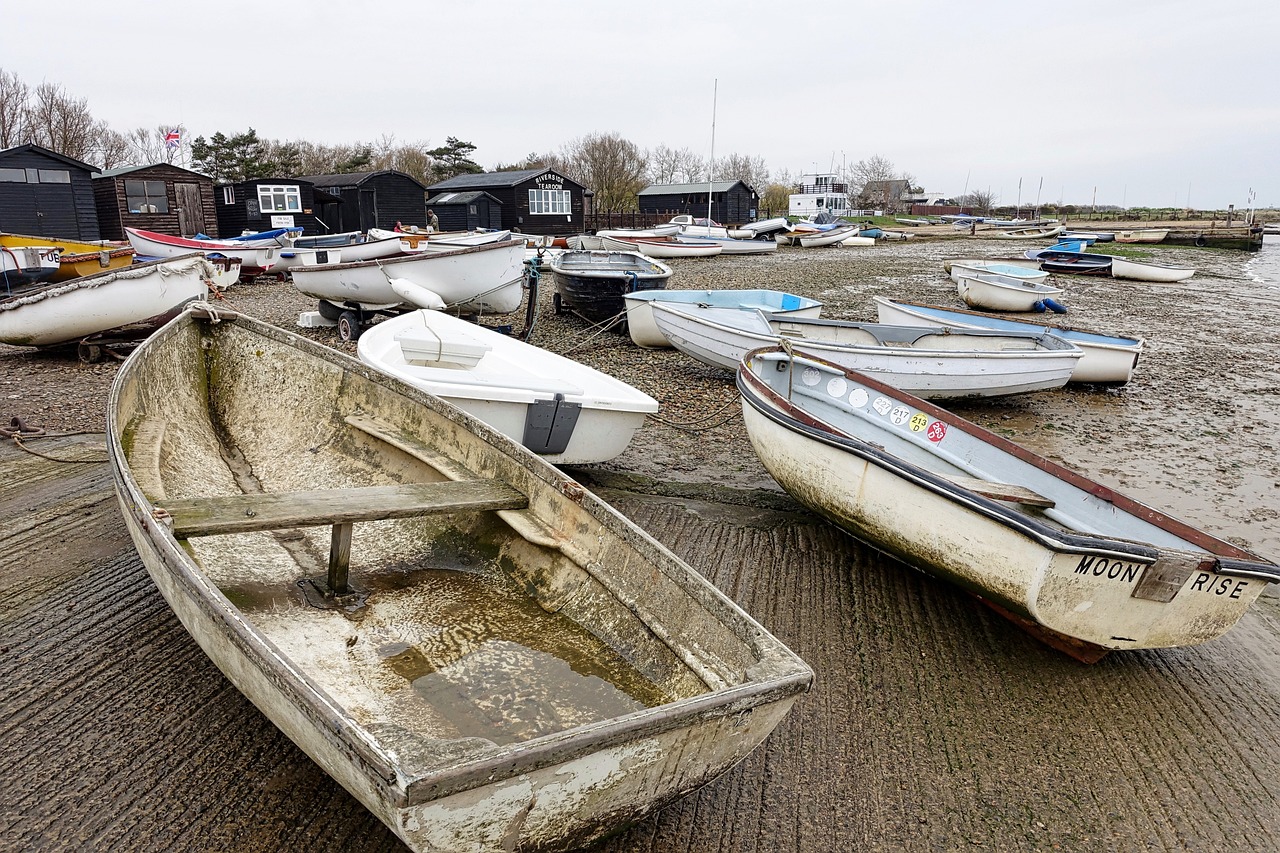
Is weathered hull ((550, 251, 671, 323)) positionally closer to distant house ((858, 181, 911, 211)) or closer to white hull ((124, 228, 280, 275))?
white hull ((124, 228, 280, 275))

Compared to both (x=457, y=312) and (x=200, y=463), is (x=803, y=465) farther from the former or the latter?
(x=457, y=312)

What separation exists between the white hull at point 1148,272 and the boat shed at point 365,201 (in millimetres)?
23134

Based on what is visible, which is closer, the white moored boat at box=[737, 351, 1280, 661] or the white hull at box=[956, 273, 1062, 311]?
the white moored boat at box=[737, 351, 1280, 661]

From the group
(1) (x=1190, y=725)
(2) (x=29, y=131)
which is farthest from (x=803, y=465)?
(2) (x=29, y=131)

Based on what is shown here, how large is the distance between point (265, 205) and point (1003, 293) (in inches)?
906

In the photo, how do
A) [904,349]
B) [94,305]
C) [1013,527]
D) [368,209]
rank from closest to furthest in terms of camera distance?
[1013,527]
[904,349]
[94,305]
[368,209]

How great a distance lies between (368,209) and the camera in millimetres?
29109

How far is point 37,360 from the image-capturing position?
936 cm

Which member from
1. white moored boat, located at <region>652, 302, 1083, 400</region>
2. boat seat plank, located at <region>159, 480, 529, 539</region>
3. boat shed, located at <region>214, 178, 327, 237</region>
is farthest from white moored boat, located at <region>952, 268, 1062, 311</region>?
boat shed, located at <region>214, 178, 327, 237</region>

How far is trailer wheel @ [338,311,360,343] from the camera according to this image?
425 inches

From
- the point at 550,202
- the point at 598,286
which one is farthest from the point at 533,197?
the point at 598,286

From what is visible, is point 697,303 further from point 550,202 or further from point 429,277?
point 550,202

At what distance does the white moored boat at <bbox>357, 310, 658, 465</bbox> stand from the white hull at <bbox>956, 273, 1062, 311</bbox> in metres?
11.7

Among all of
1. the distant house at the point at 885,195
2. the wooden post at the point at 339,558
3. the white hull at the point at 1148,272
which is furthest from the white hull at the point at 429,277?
the distant house at the point at 885,195
